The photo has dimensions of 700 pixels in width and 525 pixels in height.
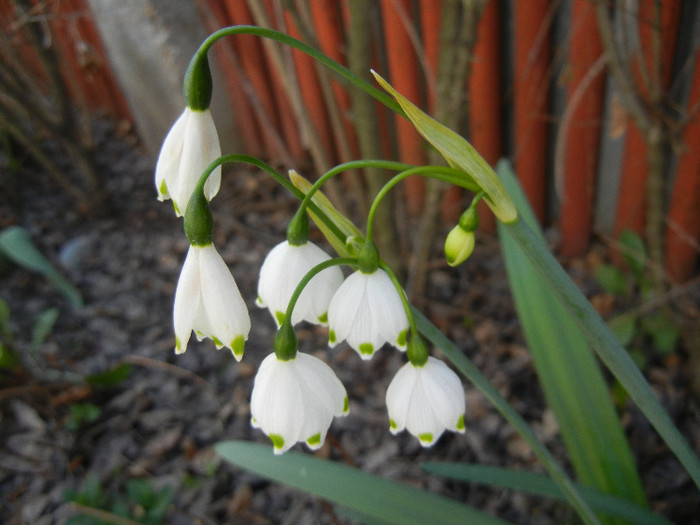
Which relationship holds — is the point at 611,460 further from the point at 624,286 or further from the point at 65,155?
the point at 65,155

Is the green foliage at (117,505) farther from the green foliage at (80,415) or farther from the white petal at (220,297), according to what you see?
the white petal at (220,297)

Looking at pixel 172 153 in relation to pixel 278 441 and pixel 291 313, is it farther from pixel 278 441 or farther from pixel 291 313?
pixel 278 441

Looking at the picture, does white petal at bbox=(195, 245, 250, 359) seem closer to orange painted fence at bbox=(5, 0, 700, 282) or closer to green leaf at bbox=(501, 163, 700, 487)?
green leaf at bbox=(501, 163, 700, 487)

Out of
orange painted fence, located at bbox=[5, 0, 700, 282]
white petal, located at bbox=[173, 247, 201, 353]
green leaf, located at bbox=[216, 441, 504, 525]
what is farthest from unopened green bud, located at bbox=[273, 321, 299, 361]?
orange painted fence, located at bbox=[5, 0, 700, 282]

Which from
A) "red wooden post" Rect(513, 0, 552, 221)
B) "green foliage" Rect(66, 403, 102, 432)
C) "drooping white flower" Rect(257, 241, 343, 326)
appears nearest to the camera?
"drooping white flower" Rect(257, 241, 343, 326)

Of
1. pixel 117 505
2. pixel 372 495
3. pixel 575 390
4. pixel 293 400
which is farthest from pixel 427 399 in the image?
pixel 117 505

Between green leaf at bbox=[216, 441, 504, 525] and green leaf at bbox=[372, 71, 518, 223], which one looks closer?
green leaf at bbox=[372, 71, 518, 223]

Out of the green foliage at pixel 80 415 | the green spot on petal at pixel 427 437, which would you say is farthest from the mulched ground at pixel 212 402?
the green spot on petal at pixel 427 437
